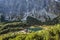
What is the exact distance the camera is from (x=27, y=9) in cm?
2006

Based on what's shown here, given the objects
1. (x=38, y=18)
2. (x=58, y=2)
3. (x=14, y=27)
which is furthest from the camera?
(x=58, y=2)

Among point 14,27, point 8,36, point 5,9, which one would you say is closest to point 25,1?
point 5,9

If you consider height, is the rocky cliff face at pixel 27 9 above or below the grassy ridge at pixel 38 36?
above

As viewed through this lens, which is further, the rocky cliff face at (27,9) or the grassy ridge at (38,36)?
the rocky cliff face at (27,9)

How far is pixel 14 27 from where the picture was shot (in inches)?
627

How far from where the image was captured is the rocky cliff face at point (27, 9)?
62.5 ft

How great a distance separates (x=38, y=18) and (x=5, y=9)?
3.88 meters

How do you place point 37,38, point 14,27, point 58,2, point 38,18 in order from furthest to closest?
point 58,2
point 38,18
point 14,27
point 37,38

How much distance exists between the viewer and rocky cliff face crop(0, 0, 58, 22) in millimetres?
19062

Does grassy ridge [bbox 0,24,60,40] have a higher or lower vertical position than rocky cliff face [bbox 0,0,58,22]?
lower

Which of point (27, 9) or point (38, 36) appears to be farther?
point (27, 9)

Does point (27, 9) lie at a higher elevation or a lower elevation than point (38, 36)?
higher

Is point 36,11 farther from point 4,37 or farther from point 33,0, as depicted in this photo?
point 4,37

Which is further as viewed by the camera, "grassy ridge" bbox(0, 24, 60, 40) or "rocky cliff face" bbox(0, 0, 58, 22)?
"rocky cliff face" bbox(0, 0, 58, 22)
